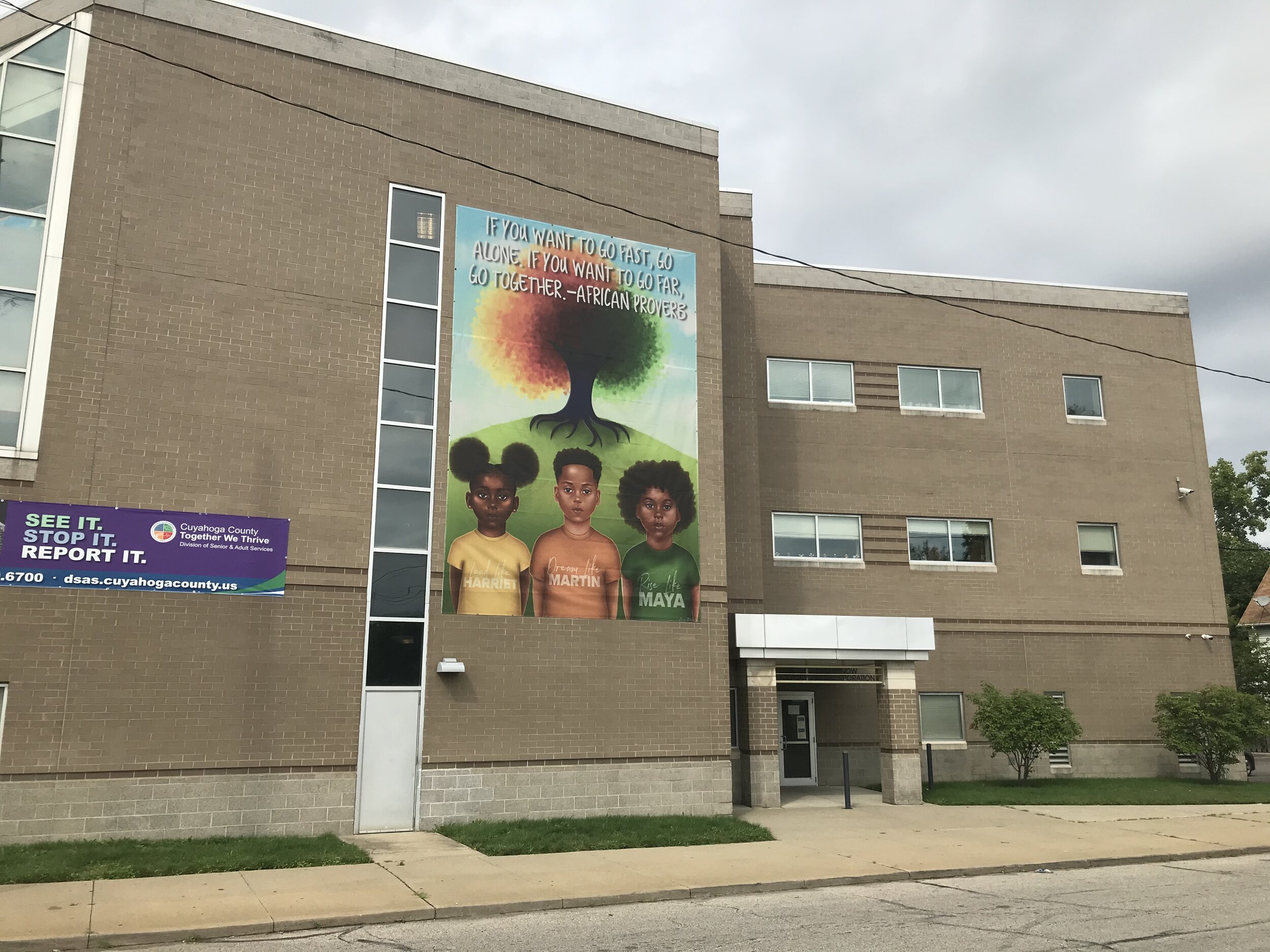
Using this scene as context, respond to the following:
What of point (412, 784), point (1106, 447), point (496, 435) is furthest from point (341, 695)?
point (1106, 447)

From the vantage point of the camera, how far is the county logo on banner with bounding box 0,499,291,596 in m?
14.7

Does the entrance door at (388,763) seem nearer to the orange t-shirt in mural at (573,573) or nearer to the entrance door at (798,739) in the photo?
the orange t-shirt in mural at (573,573)

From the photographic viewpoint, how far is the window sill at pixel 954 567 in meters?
26.1

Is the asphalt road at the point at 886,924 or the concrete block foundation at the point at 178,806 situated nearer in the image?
the asphalt road at the point at 886,924

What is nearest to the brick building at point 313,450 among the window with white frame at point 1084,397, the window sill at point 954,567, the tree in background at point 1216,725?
the window sill at point 954,567

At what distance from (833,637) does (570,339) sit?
7796mm

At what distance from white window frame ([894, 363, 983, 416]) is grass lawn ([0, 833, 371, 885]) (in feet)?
58.6

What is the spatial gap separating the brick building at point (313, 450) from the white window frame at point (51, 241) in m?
0.04

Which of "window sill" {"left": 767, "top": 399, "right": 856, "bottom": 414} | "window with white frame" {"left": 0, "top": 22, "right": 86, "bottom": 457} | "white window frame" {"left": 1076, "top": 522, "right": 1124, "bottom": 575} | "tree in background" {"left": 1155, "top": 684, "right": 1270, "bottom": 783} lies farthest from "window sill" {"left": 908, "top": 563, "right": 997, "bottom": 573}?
"window with white frame" {"left": 0, "top": 22, "right": 86, "bottom": 457}

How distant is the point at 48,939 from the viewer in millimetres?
9445

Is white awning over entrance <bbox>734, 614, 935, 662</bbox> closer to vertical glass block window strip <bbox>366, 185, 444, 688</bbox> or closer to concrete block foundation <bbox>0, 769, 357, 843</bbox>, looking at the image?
vertical glass block window strip <bbox>366, 185, 444, 688</bbox>

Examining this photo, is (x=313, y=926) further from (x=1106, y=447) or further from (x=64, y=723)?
(x=1106, y=447)

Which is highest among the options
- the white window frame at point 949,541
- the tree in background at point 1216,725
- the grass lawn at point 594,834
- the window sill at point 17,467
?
the white window frame at point 949,541

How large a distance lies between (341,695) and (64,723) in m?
3.79
